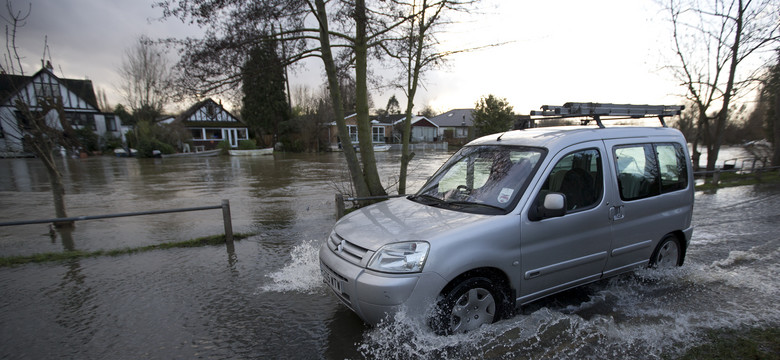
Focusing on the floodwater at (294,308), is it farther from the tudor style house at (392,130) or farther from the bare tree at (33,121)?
the tudor style house at (392,130)

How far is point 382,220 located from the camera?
3.53 m

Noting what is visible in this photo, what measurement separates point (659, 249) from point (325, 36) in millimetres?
7582

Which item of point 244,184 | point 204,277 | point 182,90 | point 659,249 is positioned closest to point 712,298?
point 659,249

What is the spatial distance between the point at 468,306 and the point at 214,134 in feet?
181

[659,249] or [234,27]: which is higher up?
[234,27]

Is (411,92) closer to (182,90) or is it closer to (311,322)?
(182,90)

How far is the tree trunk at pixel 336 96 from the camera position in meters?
8.21

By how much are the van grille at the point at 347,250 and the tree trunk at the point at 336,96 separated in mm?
5727

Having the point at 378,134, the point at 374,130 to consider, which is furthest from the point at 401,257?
the point at 374,130

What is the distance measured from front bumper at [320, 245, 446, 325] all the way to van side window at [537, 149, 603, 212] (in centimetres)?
158

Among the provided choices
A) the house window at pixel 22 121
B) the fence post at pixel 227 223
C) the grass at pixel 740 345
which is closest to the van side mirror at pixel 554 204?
the grass at pixel 740 345

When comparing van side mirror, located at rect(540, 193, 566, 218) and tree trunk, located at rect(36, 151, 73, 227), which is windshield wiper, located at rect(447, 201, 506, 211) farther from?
tree trunk, located at rect(36, 151, 73, 227)

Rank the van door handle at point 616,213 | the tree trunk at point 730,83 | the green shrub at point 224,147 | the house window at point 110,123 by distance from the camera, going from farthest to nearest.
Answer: the house window at point 110,123
the green shrub at point 224,147
the tree trunk at point 730,83
the van door handle at point 616,213

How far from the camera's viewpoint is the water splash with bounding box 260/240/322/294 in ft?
15.5
